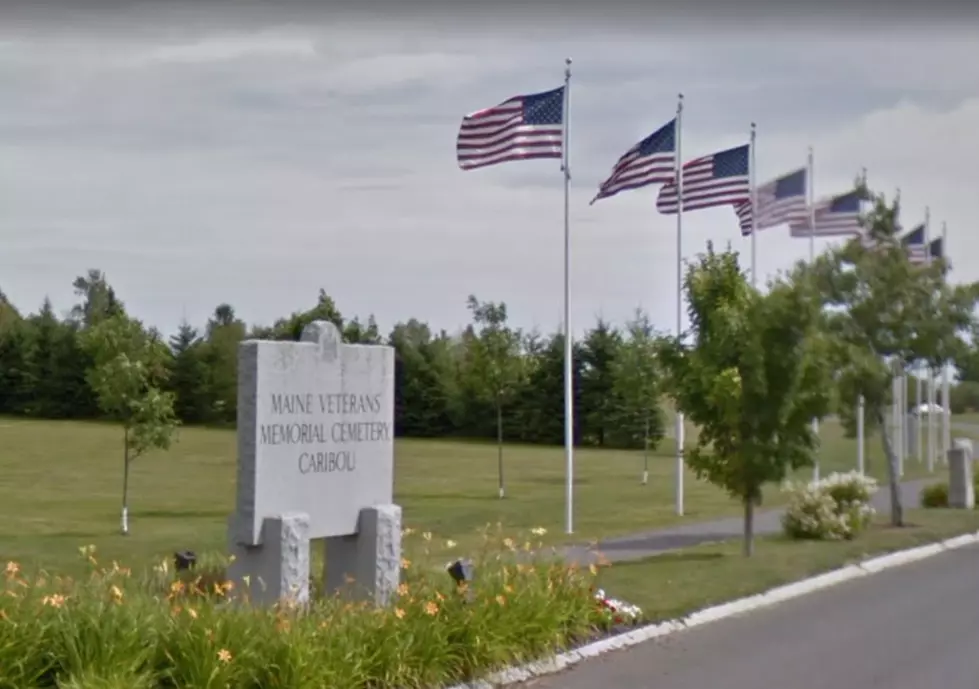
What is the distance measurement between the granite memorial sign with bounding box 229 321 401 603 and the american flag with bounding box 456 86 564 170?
9.38 meters

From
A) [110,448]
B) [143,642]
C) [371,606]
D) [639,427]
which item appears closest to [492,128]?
[371,606]

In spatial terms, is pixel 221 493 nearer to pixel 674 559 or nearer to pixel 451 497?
pixel 451 497

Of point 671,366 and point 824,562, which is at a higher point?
point 671,366

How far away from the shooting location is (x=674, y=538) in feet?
70.1

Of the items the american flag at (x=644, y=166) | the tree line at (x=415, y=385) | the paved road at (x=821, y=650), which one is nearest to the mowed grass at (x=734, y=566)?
the paved road at (x=821, y=650)

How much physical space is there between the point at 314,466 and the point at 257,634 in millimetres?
2565

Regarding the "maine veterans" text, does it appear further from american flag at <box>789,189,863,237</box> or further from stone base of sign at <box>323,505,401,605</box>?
american flag at <box>789,189,863,237</box>

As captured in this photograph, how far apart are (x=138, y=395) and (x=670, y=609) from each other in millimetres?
14809

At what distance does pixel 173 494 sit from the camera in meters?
31.9

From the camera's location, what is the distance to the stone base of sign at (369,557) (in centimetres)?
1106

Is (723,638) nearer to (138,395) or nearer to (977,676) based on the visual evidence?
(977,676)

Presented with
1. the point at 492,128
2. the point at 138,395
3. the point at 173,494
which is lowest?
the point at 173,494

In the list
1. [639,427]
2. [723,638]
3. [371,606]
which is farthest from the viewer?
[639,427]

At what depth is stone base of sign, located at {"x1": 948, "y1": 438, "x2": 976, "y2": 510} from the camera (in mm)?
25328
